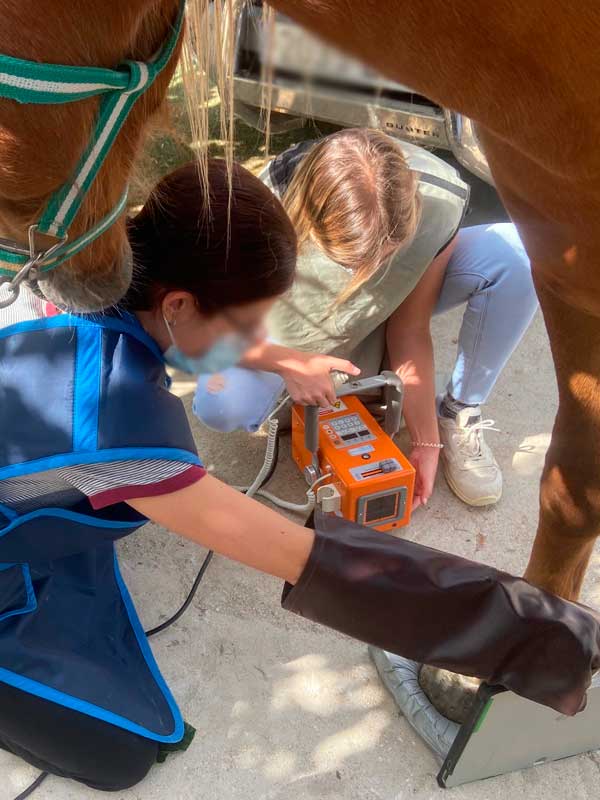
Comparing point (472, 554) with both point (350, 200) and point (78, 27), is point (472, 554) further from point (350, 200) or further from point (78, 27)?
point (78, 27)

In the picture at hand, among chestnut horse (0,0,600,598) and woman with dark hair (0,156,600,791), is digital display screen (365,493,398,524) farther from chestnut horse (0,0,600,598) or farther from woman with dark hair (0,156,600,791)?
chestnut horse (0,0,600,598)

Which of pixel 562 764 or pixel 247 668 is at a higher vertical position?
pixel 562 764

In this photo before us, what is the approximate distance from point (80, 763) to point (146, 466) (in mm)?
552

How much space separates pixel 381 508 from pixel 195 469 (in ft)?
2.21

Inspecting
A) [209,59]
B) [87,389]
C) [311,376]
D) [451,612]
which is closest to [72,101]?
[209,59]

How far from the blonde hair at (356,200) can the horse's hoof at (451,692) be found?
71 centimetres

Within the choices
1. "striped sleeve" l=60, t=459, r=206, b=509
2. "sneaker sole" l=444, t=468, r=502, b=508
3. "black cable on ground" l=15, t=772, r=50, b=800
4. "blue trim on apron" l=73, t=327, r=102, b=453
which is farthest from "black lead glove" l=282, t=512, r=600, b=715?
"sneaker sole" l=444, t=468, r=502, b=508

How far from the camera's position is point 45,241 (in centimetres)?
62

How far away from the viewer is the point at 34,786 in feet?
3.85

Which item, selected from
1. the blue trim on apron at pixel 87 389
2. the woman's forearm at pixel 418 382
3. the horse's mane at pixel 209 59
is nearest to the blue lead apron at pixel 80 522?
the blue trim on apron at pixel 87 389

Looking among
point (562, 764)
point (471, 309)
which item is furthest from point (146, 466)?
point (471, 309)

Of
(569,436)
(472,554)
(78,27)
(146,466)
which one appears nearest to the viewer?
(78,27)

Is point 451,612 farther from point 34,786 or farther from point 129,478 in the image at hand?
point 34,786

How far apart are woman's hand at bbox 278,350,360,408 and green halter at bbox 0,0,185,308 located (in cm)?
79
